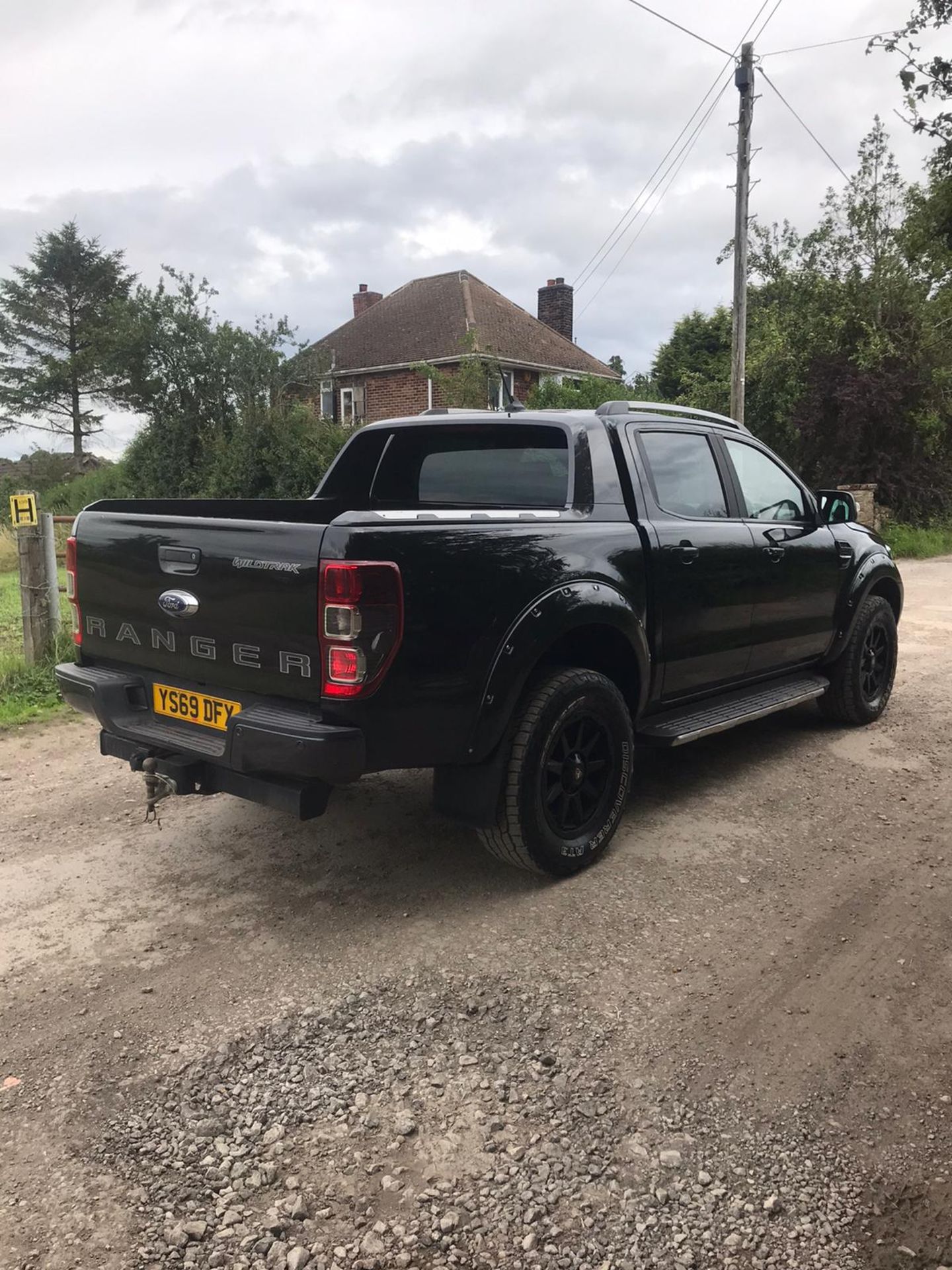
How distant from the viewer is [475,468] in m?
4.48

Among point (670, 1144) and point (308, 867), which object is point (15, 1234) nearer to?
point (670, 1144)

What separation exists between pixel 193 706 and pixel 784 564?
10.5ft

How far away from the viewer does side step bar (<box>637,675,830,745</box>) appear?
4234 mm

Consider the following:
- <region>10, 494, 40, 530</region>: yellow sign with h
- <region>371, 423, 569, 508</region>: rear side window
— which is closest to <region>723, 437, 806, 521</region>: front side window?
<region>371, 423, 569, 508</region>: rear side window

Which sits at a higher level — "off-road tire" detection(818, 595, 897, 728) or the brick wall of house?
the brick wall of house

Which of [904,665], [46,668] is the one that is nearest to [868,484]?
[904,665]

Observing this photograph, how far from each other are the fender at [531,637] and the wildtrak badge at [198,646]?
0.69 metres

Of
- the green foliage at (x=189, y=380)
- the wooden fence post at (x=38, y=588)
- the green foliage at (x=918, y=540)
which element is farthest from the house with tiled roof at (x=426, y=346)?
the wooden fence post at (x=38, y=588)

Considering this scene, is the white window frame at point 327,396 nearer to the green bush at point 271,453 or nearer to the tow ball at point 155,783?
the green bush at point 271,453

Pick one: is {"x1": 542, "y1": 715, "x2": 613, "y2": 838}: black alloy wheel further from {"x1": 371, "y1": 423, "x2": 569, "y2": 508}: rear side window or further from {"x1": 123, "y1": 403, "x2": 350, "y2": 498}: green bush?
{"x1": 123, "y1": 403, "x2": 350, "y2": 498}: green bush

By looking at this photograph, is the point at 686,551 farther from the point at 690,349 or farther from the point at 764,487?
the point at 690,349

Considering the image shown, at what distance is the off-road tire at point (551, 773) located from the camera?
3484mm

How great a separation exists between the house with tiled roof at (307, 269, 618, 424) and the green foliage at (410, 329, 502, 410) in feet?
12.5

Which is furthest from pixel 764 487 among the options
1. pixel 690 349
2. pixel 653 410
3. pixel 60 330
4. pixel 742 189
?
pixel 60 330
